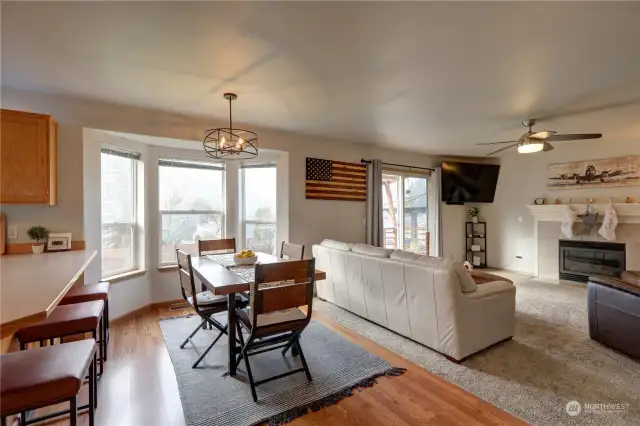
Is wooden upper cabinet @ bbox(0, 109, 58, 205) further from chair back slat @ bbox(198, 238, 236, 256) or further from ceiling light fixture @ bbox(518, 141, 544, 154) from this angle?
ceiling light fixture @ bbox(518, 141, 544, 154)

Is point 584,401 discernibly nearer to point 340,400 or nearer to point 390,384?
point 390,384

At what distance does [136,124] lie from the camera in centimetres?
355

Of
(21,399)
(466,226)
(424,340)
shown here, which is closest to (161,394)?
(21,399)

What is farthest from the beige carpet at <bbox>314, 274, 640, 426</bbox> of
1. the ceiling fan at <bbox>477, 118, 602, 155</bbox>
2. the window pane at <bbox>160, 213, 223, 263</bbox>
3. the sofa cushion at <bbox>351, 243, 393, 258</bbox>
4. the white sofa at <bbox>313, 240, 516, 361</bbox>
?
the window pane at <bbox>160, 213, 223, 263</bbox>

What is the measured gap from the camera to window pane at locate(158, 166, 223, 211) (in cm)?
433

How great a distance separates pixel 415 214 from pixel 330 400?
5.07m

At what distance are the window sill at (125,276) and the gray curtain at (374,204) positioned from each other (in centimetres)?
354

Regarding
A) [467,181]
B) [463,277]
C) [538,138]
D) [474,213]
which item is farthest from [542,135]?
[474,213]

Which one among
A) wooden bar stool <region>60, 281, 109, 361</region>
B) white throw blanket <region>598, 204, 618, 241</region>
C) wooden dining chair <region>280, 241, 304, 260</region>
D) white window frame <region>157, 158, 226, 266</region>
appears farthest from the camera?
white throw blanket <region>598, 204, 618, 241</region>

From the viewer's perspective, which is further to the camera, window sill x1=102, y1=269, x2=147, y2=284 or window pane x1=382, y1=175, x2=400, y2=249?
window pane x1=382, y1=175, x2=400, y2=249

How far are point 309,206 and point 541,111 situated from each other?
3270mm

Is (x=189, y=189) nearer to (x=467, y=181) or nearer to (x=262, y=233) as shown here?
(x=262, y=233)

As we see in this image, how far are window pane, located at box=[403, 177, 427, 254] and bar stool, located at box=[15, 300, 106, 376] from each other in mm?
5498

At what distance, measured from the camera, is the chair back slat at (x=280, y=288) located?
2107 millimetres
